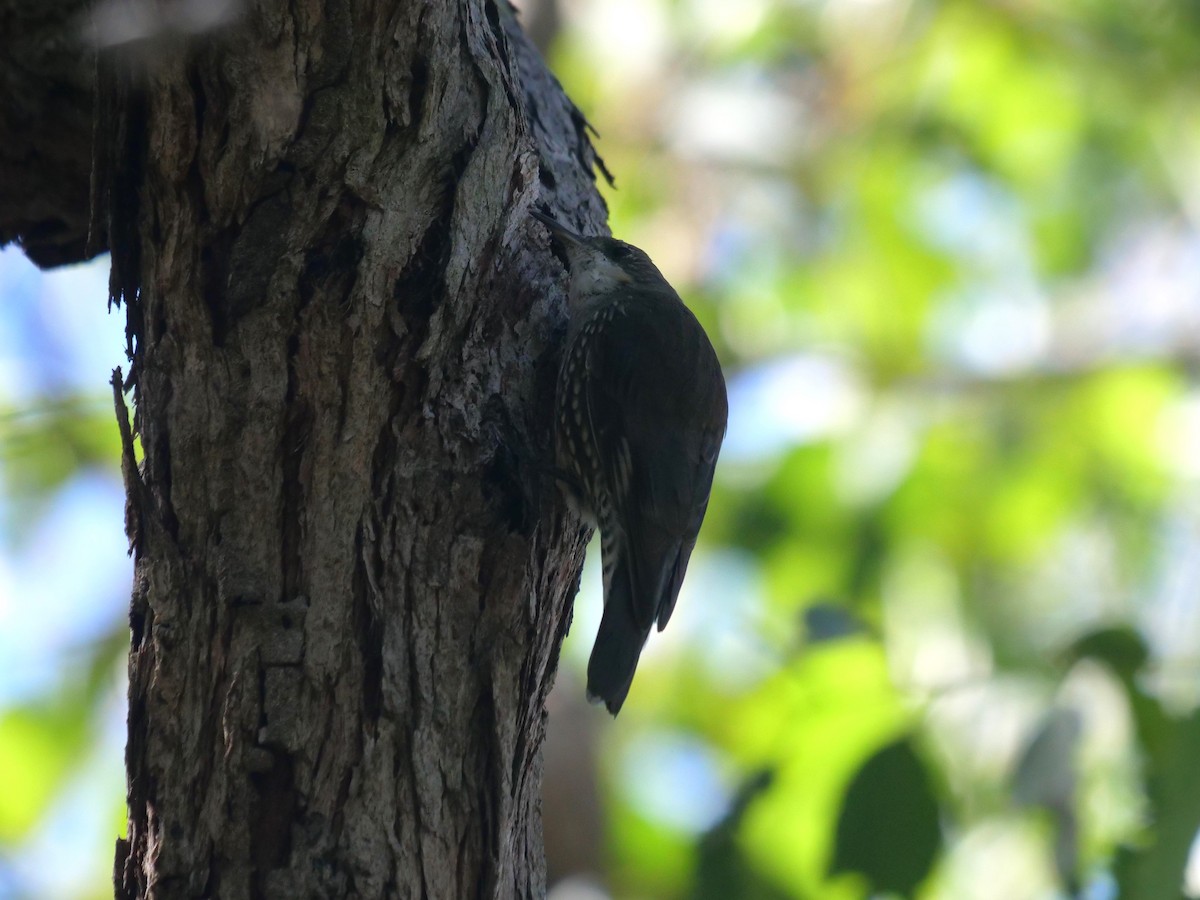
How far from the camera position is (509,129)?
270 centimetres

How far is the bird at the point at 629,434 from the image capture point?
321cm

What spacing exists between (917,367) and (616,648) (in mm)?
4656

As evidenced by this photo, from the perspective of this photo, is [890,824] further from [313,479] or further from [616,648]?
[313,479]

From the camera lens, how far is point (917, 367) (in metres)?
7.32

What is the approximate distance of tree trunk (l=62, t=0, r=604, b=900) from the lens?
2.31 meters

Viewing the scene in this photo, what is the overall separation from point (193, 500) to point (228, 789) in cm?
55

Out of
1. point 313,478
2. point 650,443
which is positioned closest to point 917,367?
point 650,443

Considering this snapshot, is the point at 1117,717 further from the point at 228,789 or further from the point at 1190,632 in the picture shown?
the point at 228,789

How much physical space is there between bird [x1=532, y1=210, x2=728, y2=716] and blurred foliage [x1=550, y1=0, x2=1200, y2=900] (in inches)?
18.2

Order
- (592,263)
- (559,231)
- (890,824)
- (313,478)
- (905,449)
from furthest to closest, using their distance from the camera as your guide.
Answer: (905,449) < (592,263) < (559,231) < (890,824) < (313,478)

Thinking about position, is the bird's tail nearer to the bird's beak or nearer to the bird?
the bird

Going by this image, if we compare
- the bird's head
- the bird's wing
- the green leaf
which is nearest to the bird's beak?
the bird's head

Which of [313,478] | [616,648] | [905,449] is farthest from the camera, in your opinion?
[905,449]

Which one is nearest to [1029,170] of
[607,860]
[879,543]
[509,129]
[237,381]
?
[879,543]
